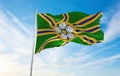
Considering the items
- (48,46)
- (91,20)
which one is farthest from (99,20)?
(48,46)

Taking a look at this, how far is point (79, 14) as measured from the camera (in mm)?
25594

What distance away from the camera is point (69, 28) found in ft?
86.5

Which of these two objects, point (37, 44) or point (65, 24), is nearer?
point (37, 44)

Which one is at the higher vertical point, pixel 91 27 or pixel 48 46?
pixel 91 27

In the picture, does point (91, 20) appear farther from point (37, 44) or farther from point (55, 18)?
point (37, 44)

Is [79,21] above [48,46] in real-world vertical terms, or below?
above

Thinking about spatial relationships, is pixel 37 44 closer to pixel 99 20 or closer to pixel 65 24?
pixel 65 24

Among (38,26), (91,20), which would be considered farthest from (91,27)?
(38,26)

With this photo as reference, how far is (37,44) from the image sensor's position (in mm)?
24297

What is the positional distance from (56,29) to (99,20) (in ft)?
11.6

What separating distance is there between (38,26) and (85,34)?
12.9 ft

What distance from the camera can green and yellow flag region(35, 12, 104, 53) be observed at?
25.3m

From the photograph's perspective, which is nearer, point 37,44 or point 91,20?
point 37,44

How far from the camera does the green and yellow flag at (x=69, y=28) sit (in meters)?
25.3
